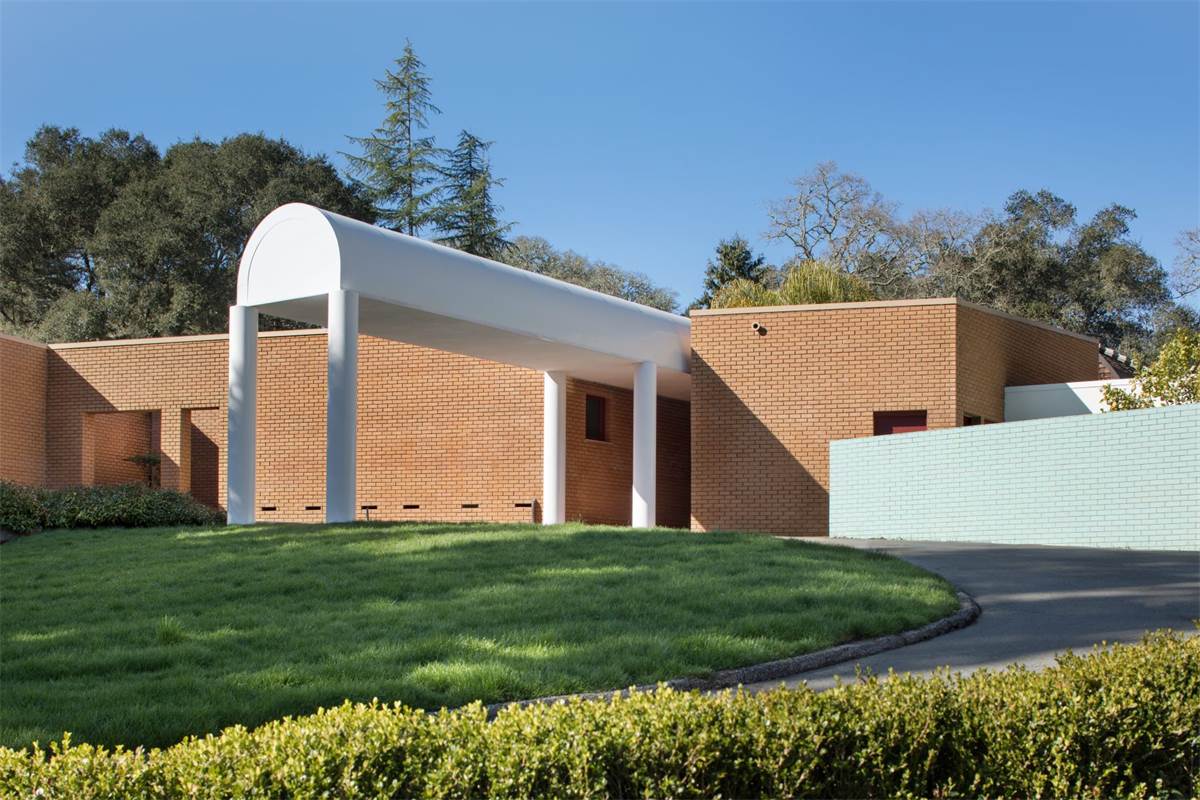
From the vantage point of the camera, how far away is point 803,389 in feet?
71.3

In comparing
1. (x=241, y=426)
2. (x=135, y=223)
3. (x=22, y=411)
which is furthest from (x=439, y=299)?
(x=135, y=223)

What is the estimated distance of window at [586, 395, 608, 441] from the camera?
971 inches

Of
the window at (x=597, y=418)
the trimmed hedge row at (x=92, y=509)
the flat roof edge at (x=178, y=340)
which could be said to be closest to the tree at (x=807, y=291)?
the window at (x=597, y=418)

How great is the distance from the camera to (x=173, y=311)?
127 feet

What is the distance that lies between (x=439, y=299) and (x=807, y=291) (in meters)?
13.4

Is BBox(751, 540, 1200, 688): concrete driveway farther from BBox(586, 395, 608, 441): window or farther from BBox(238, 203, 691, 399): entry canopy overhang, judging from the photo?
BBox(586, 395, 608, 441): window

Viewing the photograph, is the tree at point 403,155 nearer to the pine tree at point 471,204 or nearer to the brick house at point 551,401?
the pine tree at point 471,204

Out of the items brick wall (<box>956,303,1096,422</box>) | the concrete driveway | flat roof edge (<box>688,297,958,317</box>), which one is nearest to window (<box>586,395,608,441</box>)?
flat roof edge (<box>688,297,958,317</box>)

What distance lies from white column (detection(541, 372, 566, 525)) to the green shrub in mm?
8553

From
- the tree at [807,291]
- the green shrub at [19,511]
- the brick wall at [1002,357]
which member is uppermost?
the tree at [807,291]

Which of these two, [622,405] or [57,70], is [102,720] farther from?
[57,70]

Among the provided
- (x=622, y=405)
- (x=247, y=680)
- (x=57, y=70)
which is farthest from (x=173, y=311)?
(x=247, y=680)

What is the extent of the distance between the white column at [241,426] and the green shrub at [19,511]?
3.01 meters

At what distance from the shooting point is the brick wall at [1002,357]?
856 inches
